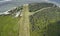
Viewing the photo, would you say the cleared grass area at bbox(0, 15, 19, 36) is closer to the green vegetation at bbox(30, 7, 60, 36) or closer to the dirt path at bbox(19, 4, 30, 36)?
the dirt path at bbox(19, 4, 30, 36)

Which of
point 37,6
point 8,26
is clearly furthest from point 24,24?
point 37,6

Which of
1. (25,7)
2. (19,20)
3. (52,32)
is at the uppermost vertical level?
(25,7)

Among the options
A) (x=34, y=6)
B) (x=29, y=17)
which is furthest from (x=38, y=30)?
(x=34, y=6)

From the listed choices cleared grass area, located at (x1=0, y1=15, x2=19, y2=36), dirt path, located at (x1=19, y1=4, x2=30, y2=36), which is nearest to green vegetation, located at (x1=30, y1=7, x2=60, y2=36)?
dirt path, located at (x1=19, y1=4, x2=30, y2=36)

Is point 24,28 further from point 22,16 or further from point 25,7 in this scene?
point 25,7

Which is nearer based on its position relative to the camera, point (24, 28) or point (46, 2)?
point (24, 28)

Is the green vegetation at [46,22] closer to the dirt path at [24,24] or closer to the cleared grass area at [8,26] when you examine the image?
the dirt path at [24,24]
